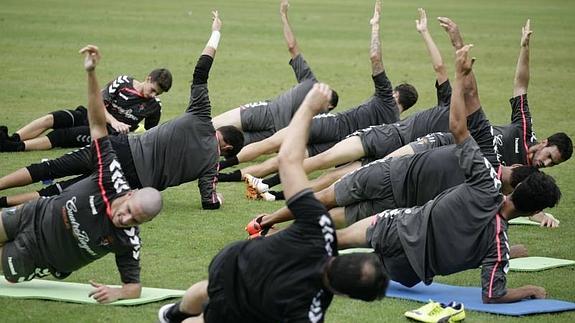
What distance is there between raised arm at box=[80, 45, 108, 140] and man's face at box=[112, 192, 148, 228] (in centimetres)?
68

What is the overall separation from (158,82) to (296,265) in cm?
769

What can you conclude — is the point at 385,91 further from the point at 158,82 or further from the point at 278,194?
the point at 158,82

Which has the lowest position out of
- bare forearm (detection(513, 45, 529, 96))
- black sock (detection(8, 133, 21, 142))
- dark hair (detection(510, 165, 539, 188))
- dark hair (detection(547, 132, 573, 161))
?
black sock (detection(8, 133, 21, 142))

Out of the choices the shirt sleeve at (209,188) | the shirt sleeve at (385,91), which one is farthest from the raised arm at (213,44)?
the shirt sleeve at (385,91)

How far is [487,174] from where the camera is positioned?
356 inches

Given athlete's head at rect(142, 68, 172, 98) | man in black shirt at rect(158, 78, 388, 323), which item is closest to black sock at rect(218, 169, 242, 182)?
athlete's head at rect(142, 68, 172, 98)

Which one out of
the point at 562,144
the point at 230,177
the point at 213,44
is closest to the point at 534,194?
the point at 562,144

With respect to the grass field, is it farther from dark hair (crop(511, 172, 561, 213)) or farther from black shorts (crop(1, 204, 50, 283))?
dark hair (crop(511, 172, 561, 213))

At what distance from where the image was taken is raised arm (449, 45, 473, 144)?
9109 millimetres

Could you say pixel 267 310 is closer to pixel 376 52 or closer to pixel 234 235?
pixel 234 235

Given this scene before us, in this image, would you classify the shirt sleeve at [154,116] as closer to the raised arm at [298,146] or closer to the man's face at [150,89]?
the man's face at [150,89]

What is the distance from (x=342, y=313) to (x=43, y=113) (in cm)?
984

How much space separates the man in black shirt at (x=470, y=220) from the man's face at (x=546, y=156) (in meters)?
2.32

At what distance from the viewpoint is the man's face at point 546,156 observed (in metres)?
11.4
